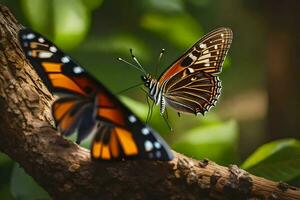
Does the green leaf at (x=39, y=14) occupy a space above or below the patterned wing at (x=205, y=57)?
below

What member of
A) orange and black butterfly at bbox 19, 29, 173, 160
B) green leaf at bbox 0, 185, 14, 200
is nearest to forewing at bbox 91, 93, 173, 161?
orange and black butterfly at bbox 19, 29, 173, 160

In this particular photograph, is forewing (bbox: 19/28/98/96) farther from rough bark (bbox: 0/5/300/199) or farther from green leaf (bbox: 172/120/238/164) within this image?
green leaf (bbox: 172/120/238/164)

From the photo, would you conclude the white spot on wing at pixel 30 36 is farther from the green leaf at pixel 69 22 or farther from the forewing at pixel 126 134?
the green leaf at pixel 69 22

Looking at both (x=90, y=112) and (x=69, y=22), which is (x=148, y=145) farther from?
(x=69, y=22)

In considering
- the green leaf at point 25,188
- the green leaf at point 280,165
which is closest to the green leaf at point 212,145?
the green leaf at point 280,165

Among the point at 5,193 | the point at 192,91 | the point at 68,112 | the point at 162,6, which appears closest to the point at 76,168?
the point at 68,112

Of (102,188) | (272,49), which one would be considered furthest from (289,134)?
(102,188)
